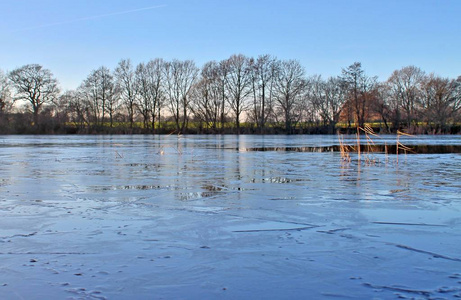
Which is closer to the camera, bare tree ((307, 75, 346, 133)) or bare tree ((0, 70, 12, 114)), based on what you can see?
bare tree ((0, 70, 12, 114))

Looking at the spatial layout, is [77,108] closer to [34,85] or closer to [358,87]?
[34,85]

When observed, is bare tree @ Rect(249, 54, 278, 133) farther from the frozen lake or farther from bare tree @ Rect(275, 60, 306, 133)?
the frozen lake

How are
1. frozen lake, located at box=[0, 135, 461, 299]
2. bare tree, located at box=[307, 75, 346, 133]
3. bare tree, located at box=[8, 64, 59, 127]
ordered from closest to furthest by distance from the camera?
frozen lake, located at box=[0, 135, 461, 299]
bare tree, located at box=[8, 64, 59, 127]
bare tree, located at box=[307, 75, 346, 133]

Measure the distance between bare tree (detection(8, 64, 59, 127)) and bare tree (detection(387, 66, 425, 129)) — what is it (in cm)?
5075

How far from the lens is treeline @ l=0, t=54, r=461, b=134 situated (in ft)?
211

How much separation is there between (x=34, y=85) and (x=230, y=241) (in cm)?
6489

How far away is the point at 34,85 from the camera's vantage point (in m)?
62.8

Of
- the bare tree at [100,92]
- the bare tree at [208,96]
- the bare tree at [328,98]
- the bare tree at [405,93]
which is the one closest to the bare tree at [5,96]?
the bare tree at [100,92]

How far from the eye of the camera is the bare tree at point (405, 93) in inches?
2739

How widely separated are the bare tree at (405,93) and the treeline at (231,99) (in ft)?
0.48

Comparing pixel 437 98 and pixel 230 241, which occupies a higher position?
pixel 437 98

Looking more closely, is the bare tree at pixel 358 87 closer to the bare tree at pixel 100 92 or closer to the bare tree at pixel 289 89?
the bare tree at pixel 289 89

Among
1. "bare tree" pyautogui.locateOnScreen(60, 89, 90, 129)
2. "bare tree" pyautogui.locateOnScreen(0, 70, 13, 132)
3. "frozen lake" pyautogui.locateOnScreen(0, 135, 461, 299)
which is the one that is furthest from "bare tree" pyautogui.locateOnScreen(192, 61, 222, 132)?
"frozen lake" pyautogui.locateOnScreen(0, 135, 461, 299)

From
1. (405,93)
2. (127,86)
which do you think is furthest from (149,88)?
(405,93)
